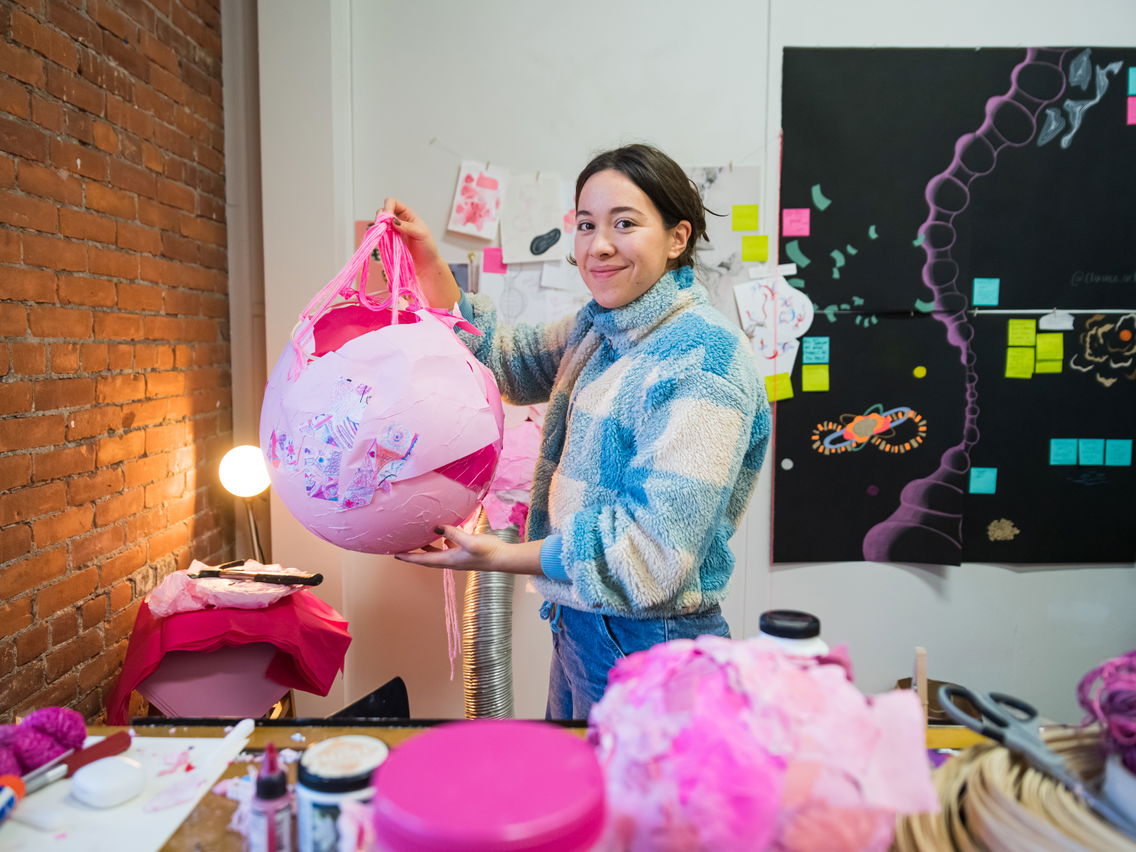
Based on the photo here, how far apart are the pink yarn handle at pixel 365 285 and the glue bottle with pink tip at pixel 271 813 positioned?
0.59 metres

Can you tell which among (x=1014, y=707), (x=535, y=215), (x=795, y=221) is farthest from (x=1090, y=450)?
(x=1014, y=707)

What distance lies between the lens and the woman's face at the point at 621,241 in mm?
1433

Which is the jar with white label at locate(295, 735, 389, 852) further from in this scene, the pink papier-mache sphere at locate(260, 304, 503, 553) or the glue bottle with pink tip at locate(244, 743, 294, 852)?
the pink papier-mache sphere at locate(260, 304, 503, 553)

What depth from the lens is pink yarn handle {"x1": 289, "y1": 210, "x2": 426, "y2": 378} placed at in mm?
1247

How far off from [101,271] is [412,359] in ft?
4.00

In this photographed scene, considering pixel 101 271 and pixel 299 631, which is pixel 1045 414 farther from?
pixel 101 271

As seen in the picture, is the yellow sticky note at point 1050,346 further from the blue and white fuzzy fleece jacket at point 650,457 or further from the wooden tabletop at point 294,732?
the wooden tabletop at point 294,732

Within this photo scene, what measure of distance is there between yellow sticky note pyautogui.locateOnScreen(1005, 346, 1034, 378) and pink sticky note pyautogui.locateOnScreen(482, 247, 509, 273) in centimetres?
169

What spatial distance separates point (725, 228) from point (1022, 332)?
1.04m

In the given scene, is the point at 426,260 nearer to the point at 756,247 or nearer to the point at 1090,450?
the point at 756,247

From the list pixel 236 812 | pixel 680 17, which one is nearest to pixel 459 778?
pixel 236 812

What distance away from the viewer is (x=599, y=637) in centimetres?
142

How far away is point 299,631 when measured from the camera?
190 cm

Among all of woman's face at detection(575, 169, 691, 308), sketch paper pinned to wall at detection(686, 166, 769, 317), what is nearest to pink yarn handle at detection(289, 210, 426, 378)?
woman's face at detection(575, 169, 691, 308)
